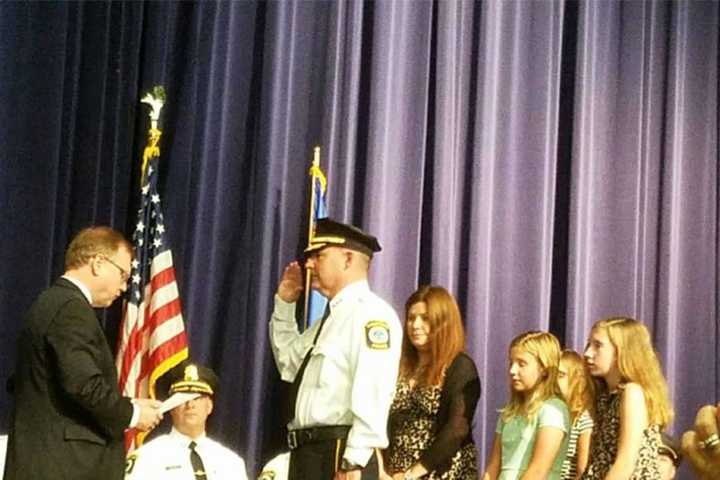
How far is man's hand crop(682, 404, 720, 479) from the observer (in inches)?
145

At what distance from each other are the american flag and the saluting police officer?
0.96 m

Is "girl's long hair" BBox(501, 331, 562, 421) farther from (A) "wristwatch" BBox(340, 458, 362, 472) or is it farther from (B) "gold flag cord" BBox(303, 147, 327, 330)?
(B) "gold flag cord" BBox(303, 147, 327, 330)

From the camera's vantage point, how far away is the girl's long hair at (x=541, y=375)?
444cm

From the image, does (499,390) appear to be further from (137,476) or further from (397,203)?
(137,476)

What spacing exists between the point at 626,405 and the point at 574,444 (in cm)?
52

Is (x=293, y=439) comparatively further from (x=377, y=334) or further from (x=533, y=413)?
(x=533, y=413)

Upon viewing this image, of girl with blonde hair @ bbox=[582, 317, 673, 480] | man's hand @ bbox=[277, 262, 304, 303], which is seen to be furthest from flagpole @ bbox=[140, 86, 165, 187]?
girl with blonde hair @ bbox=[582, 317, 673, 480]

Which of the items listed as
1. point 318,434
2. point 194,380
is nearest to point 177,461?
point 194,380

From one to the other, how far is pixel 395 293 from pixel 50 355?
2.20 meters

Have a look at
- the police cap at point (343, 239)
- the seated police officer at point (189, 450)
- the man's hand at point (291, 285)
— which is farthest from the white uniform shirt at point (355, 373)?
the seated police officer at point (189, 450)

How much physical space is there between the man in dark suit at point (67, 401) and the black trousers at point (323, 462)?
61cm

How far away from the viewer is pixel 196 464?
4863 mm

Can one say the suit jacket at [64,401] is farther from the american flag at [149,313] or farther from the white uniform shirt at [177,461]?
the american flag at [149,313]

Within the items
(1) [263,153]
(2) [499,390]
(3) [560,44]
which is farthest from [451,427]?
(3) [560,44]
